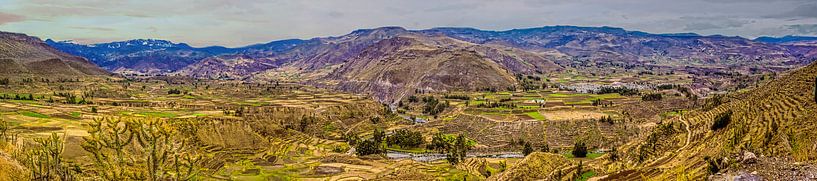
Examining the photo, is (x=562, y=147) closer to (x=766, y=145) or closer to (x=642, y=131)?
(x=642, y=131)

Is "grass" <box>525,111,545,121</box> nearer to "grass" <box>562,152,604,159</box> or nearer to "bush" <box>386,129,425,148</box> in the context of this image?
"grass" <box>562,152,604,159</box>

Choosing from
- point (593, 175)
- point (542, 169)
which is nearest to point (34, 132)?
point (542, 169)

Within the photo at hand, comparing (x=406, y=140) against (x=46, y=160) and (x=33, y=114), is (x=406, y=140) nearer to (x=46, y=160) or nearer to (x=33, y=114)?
(x=33, y=114)

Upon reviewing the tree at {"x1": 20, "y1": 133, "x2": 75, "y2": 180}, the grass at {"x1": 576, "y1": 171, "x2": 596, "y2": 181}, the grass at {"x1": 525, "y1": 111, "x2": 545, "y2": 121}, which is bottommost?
the grass at {"x1": 525, "y1": 111, "x2": 545, "y2": 121}

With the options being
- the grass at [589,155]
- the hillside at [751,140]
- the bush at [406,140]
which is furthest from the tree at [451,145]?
the hillside at [751,140]

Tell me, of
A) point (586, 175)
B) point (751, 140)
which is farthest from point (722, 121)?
point (586, 175)

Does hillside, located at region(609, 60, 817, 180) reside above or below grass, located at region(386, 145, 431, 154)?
above

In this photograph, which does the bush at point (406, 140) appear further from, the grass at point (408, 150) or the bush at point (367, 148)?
the bush at point (367, 148)

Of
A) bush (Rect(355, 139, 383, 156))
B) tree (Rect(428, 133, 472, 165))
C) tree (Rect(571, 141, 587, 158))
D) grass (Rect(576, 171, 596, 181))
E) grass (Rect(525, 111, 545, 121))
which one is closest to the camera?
grass (Rect(576, 171, 596, 181))

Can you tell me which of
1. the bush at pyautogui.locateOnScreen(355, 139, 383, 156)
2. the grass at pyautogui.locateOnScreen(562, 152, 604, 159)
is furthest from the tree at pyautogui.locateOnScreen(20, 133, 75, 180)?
the grass at pyautogui.locateOnScreen(562, 152, 604, 159)
